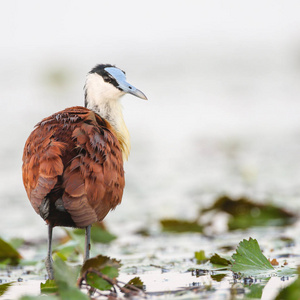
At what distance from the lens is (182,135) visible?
13789mm

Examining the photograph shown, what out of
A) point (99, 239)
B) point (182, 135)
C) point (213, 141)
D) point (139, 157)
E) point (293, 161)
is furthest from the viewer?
point (182, 135)

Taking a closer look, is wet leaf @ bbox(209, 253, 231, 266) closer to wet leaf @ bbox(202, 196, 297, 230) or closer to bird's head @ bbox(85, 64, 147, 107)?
bird's head @ bbox(85, 64, 147, 107)

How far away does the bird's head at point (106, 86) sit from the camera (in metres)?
5.68

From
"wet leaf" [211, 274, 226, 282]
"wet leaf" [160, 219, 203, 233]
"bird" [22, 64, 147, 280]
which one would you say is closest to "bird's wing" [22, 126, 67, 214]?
"bird" [22, 64, 147, 280]

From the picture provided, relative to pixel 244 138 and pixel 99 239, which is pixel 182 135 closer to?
pixel 244 138

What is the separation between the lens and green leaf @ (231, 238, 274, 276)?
435 centimetres

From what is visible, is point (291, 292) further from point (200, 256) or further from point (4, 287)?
point (4, 287)

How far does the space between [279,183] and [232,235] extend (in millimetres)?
2459

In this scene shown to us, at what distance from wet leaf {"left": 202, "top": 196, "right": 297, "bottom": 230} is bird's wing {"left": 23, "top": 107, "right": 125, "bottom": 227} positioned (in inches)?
103

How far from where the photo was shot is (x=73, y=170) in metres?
4.20

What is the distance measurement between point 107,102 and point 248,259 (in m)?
2.03

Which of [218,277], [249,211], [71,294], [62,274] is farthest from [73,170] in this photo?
[249,211]

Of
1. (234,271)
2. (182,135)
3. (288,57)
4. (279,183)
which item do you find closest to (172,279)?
(234,271)

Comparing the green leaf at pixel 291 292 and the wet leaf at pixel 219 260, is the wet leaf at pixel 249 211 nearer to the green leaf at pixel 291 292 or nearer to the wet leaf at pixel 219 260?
the wet leaf at pixel 219 260
